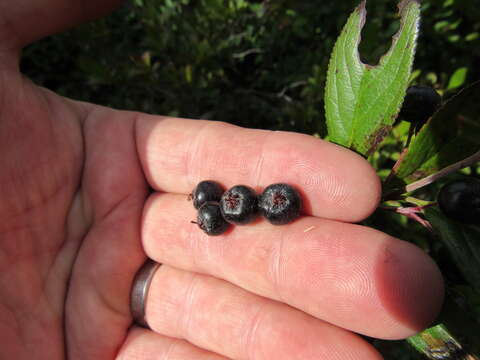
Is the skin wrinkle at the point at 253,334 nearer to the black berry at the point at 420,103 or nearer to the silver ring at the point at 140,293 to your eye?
the silver ring at the point at 140,293

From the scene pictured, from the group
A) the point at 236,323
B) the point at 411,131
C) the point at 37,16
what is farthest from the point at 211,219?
the point at 37,16

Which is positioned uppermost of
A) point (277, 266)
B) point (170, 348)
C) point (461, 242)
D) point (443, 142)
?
point (443, 142)

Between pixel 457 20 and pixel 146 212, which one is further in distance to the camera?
pixel 457 20

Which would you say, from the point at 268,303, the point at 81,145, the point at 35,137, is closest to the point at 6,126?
the point at 35,137

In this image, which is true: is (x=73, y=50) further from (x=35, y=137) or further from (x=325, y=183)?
(x=325, y=183)

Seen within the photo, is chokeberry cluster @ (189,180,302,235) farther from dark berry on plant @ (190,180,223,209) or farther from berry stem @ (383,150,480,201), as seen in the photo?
berry stem @ (383,150,480,201)

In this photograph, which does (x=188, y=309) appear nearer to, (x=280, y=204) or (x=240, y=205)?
(x=240, y=205)

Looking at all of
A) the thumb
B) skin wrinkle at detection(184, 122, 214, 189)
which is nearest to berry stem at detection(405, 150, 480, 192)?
skin wrinkle at detection(184, 122, 214, 189)
